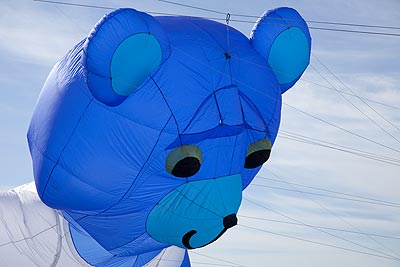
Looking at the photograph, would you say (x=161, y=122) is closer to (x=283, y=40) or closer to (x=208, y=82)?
(x=208, y=82)

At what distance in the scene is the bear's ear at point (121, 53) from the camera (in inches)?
461

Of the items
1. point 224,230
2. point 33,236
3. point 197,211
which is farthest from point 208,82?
point 33,236

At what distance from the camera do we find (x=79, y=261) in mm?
15195

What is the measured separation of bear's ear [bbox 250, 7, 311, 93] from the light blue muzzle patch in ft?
6.08

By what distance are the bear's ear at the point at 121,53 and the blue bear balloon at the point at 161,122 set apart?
1 cm

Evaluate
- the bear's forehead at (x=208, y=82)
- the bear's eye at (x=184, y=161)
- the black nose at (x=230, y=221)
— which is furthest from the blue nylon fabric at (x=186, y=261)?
the bear's eye at (x=184, y=161)

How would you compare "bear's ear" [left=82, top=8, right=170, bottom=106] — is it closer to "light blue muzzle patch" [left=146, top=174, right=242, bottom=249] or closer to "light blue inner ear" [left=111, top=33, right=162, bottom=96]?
"light blue inner ear" [left=111, top=33, right=162, bottom=96]

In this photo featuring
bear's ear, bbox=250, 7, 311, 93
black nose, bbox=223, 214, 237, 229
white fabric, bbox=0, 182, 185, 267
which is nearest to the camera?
black nose, bbox=223, 214, 237, 229

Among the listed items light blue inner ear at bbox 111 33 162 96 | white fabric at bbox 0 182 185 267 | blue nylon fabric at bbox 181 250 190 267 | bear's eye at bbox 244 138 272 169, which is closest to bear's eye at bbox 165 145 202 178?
bear's eye at bbox 244 138 272 169

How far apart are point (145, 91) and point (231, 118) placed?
1212 mm

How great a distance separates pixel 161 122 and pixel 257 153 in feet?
4.85

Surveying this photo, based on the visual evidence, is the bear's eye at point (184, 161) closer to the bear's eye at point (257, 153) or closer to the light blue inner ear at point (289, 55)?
the bear's eye at point (257, 153)

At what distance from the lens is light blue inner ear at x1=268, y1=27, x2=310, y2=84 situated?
1338 cm

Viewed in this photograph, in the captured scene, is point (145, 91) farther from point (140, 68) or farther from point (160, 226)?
point (160, 226)
